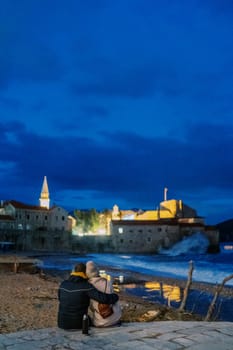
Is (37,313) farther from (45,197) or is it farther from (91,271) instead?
(45,197)

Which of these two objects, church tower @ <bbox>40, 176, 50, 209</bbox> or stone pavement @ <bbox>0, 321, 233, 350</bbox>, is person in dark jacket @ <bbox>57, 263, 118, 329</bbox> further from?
church tower @ <bbox>40, 176, 50, 209</bbox>

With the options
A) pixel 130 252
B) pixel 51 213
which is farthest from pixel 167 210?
pixel 51 213

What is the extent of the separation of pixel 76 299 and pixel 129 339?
1343 millimetres

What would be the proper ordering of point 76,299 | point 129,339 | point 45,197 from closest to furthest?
point 129,339 < point 76,299 < point 45,197

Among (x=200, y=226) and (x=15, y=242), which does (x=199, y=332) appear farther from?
(x=200, y=226)

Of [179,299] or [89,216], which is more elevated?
[89,216]

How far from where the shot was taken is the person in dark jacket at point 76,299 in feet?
26.7

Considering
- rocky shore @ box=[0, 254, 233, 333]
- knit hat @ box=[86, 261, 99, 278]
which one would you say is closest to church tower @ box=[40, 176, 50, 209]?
rocky shore @ box=[0, 254, 233, 333]

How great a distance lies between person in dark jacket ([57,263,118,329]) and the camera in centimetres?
813

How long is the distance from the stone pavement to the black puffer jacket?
212 millimetres

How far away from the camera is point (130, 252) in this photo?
292ft

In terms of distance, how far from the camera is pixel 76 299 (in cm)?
818

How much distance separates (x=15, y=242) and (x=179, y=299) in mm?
65862

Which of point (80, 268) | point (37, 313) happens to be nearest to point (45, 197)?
point (37, 313)
